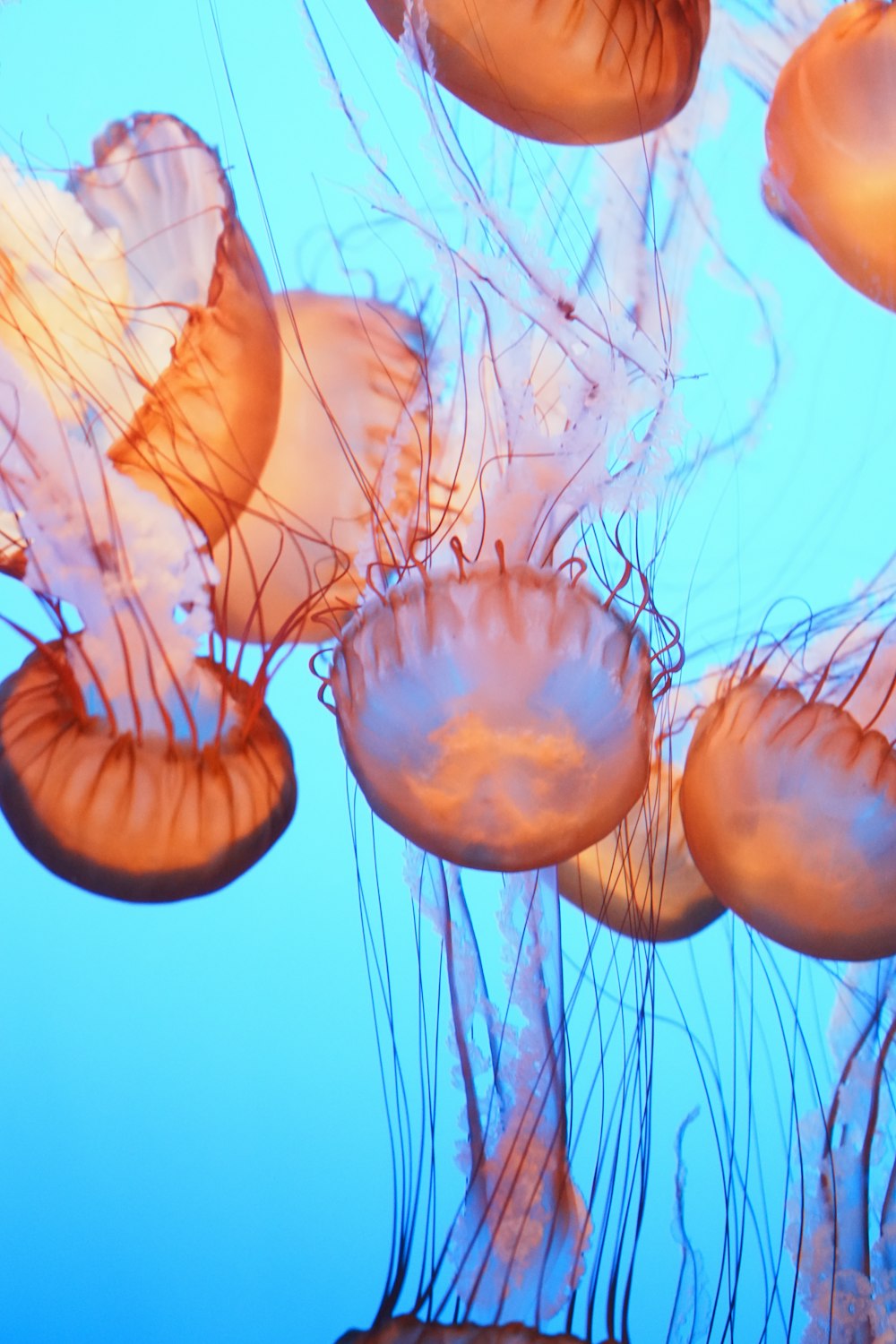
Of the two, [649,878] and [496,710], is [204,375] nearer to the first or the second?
[496,710]

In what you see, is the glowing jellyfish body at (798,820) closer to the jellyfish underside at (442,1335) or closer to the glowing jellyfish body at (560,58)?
the jellyfish underside at (442,1335)

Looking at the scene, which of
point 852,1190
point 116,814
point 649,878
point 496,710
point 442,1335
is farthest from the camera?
point 852,1190

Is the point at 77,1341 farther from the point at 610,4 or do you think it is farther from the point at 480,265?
the point at 610,4

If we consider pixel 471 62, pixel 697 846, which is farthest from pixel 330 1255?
pixel 471 62

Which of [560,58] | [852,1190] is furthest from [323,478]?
[852,1190]

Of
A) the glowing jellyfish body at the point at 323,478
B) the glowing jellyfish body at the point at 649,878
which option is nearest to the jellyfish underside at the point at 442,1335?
the glowing jellyfish body at the point at 649,878

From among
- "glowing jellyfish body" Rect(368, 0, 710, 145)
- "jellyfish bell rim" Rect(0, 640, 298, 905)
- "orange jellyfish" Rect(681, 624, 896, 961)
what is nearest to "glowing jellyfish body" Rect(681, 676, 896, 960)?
"orange jellyfish" Rect(681, 624, 896, 961)

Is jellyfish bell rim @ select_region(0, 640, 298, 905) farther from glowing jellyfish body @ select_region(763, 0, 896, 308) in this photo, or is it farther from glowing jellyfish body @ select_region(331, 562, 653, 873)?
glowing jellyfish body @ select_region(763, 0, 896, 308)
